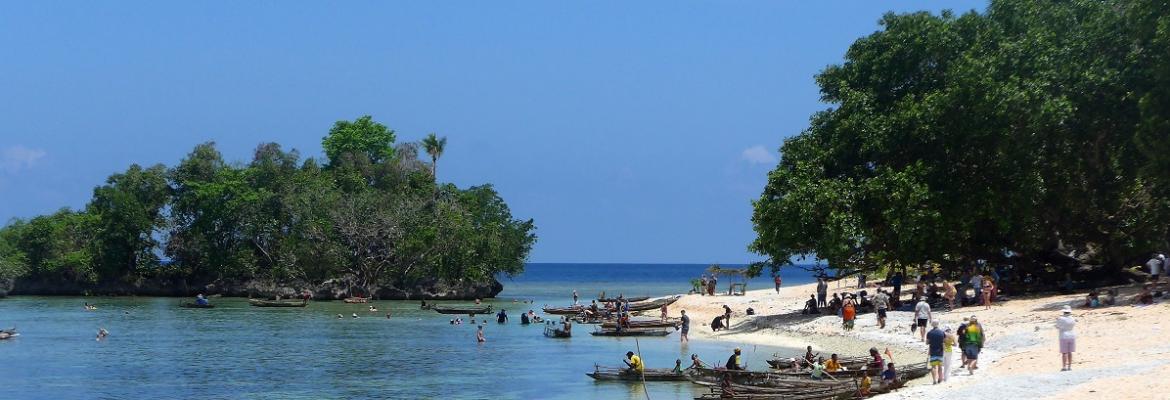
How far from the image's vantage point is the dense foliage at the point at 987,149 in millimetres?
38656

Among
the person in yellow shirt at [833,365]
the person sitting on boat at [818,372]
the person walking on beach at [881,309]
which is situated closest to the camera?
the person sitting on boat at [818,372]

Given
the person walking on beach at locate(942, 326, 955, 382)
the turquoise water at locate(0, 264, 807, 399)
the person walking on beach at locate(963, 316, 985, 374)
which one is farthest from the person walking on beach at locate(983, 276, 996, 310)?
the person walking on beach at locate(942, 326, 955, 382)

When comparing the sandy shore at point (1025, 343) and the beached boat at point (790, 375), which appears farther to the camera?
the beached boat at point (790, 375)

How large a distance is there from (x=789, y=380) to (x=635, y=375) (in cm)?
678

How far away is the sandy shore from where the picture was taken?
872 inches

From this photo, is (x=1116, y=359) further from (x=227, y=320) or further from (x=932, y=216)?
(x=227, y=320)

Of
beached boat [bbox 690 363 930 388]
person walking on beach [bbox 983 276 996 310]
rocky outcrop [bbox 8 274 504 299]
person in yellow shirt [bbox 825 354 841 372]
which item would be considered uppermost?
rocky outcrop [bbox 8 274 504 299]

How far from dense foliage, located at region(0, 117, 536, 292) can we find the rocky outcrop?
0.68 meters

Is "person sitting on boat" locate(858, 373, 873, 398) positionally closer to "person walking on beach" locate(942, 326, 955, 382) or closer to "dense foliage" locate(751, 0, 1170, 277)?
"person walking on beach" locate(942, 326, 955, 382)

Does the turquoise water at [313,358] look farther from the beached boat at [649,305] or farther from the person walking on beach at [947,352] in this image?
the beached boat at [649,305]

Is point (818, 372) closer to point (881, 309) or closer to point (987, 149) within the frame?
point (881, 309)

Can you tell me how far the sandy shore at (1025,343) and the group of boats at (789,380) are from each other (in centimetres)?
84

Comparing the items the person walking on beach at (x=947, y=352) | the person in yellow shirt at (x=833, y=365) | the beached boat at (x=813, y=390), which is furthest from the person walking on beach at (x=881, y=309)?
the person walking on beach at (x=947, y=352)

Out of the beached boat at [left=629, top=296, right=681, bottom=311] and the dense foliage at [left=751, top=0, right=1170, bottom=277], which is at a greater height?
the dense foliage at [left=751, top=0, right=1170, bottom=277]
